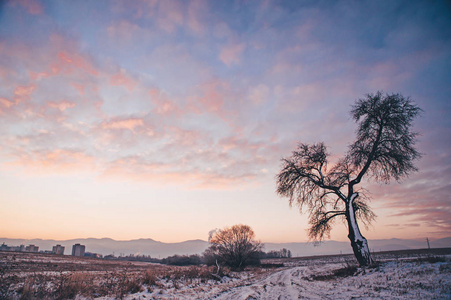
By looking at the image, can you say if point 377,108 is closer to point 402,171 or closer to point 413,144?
point 413,144

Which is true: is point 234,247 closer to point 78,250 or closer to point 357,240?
point 357,240

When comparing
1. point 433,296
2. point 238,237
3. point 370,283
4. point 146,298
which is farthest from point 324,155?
point 238,237

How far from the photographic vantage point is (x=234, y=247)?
143ft

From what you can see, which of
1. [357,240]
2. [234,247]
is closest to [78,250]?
[234,247]

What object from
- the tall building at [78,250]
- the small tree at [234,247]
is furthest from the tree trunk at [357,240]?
the tall building at [78,250]

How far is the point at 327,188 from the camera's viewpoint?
52.4 feet

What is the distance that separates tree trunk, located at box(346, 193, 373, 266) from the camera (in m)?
13.5

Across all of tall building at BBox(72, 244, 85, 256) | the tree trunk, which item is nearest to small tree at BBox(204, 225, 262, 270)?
the tree trunk

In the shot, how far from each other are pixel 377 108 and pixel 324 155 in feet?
15.6

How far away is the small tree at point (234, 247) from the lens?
42.4 m

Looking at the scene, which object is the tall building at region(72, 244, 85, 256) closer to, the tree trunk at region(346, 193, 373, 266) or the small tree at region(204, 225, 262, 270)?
the small tree at region(204, 225, 262, 270)

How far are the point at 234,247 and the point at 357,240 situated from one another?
3352 cm

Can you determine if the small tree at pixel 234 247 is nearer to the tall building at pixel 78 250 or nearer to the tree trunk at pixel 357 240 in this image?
the tree trunk at pixel 357 240

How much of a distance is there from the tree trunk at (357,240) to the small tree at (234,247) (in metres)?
32.2
